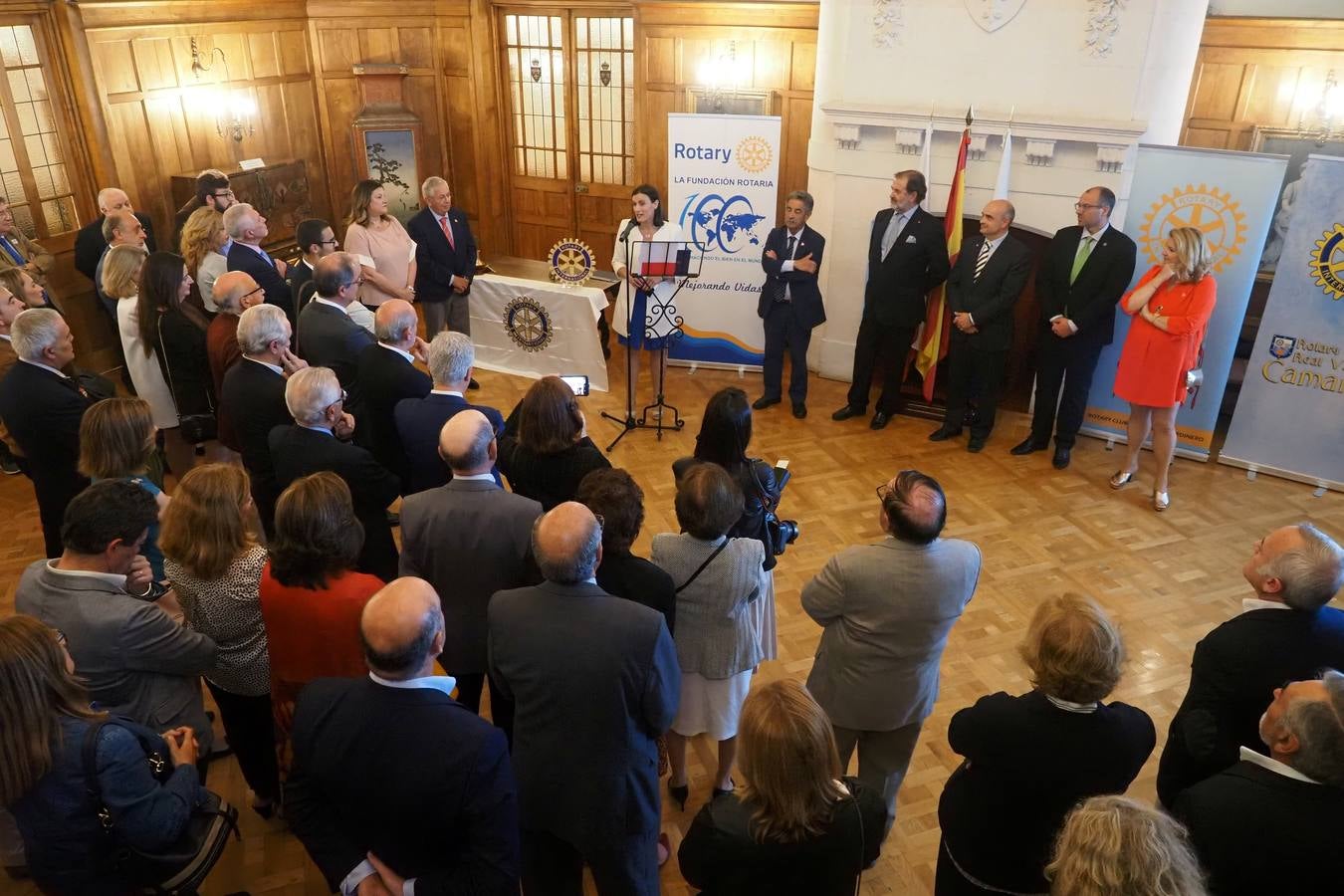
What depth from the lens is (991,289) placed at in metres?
5.96

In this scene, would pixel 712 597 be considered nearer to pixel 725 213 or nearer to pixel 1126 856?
pixel 1126 856

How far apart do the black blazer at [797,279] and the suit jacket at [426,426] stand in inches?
134

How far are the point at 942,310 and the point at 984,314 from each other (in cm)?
44

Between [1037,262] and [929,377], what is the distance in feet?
3.52

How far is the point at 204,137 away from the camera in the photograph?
7676 mm

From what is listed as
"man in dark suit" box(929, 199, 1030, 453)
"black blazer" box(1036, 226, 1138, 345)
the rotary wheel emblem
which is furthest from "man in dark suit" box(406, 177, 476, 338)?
"black blazer" box(1036, 226, 1138, 345)

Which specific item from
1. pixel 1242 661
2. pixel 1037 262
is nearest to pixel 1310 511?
pixel 1037 262

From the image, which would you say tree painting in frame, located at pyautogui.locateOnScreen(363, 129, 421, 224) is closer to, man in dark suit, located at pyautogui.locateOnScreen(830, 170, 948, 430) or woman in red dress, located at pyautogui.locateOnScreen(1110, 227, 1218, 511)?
man in dark suit, located at pyautogui.locateOnScreen(830, 170, 948, 430)

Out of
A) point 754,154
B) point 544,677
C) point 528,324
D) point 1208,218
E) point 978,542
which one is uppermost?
point 754,154

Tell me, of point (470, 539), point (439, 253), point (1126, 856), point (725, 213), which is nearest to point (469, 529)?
point (470, 539)

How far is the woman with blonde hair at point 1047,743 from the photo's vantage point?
2090 mm

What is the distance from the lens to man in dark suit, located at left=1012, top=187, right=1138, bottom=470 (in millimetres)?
5656

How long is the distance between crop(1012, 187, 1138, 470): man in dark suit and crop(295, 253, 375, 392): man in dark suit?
4.24 metres

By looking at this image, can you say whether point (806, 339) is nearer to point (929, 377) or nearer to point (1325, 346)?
point (929, 377)
